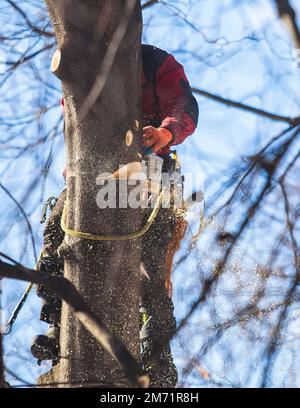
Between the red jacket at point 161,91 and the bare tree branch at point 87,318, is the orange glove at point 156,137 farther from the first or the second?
the bare tree branch at point 87,318

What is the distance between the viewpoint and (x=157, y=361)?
298 centimetres

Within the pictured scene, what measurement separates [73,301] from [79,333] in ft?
1.10

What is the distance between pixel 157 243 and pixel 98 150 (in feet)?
2.59

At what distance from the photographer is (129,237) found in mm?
2557

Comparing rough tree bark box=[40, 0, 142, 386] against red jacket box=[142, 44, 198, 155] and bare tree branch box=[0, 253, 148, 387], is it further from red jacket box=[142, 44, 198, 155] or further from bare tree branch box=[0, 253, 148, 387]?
red jacket box=[142, 44, 198, 155]

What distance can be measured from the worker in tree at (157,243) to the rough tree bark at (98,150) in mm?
437

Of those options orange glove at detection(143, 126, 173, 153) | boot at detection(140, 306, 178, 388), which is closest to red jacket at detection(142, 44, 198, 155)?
orange glove at detection(143, 126, 173, 153)

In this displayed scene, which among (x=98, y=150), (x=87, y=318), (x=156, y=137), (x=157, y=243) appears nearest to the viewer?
(x=87, y=318)

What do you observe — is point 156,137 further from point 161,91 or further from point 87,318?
point 87,318

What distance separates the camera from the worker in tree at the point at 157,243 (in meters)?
3.01

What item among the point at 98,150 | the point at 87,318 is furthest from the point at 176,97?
the point at 87,318

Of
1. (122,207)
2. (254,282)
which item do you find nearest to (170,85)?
(122,207)

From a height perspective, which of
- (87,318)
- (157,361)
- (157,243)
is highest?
(157,243)

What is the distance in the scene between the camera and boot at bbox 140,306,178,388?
296 cm
